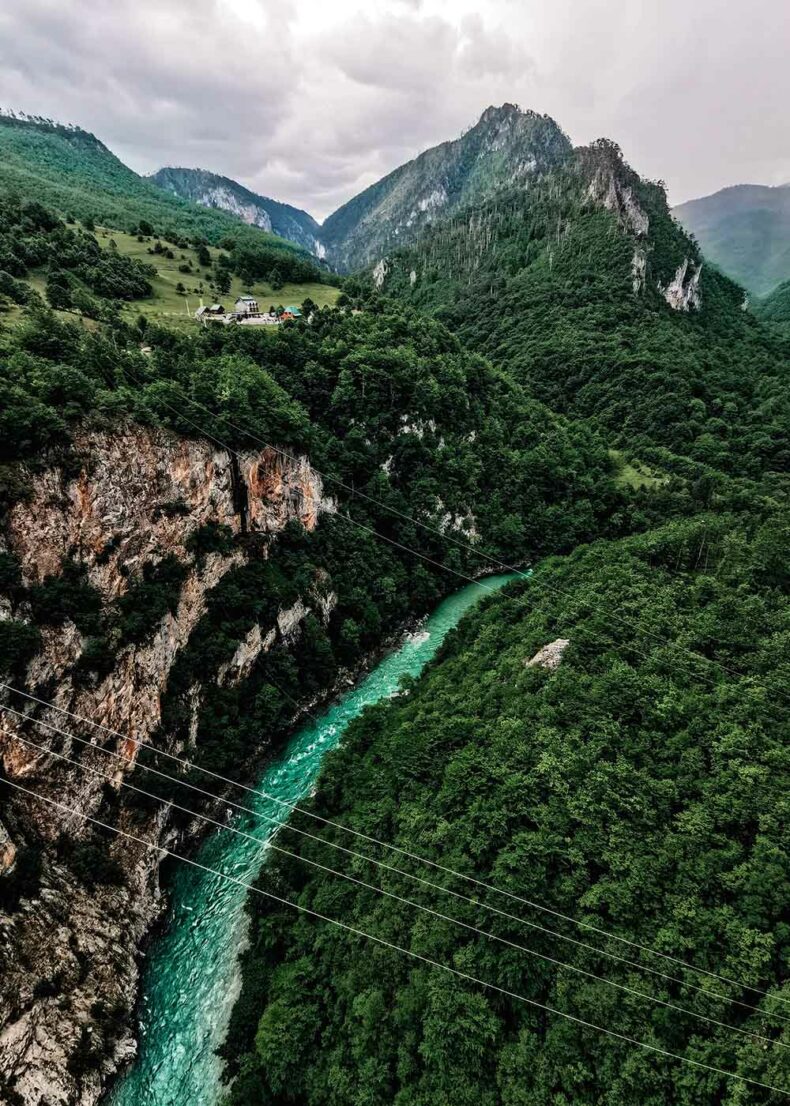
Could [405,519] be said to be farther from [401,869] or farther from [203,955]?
[203,955]

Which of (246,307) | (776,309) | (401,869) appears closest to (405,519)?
(401,869)

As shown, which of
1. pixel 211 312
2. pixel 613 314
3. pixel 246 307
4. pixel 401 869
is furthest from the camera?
pixel 613 314

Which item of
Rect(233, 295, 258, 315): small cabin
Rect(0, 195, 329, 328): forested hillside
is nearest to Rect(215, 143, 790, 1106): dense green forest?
Rect(0, 195, 329, 328): forested hillside

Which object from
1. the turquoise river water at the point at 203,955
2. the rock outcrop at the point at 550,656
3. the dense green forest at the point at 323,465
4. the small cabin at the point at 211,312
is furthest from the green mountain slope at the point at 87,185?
Result: the rock outcrop at the point at 550,656

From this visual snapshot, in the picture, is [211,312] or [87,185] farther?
[87,185]

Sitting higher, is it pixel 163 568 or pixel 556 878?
pixel 163 568

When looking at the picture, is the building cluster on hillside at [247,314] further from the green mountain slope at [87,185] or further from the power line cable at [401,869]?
the power line cable at [401,869]

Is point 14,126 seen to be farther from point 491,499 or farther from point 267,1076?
point 267,1076
